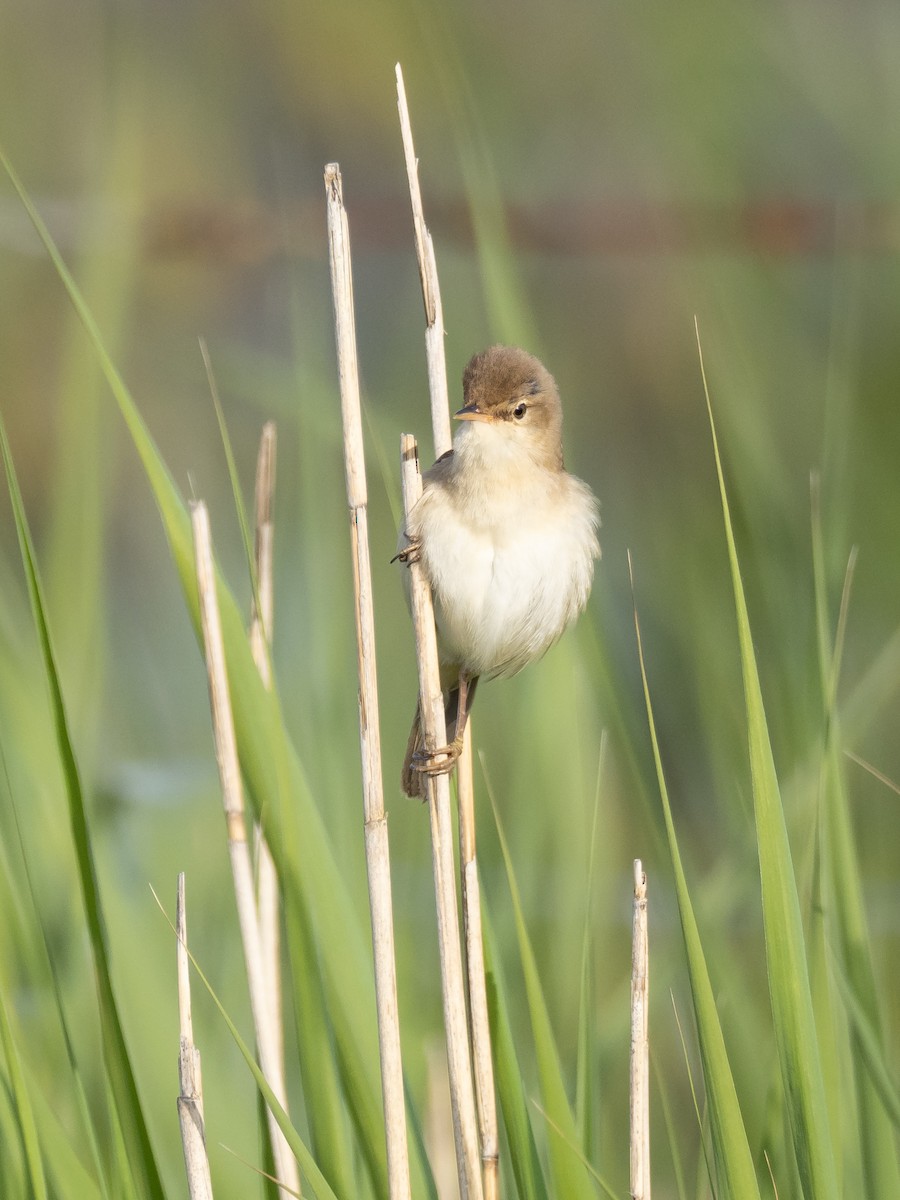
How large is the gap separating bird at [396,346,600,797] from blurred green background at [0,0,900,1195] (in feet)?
0.29

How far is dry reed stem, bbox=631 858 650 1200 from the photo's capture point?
121cm

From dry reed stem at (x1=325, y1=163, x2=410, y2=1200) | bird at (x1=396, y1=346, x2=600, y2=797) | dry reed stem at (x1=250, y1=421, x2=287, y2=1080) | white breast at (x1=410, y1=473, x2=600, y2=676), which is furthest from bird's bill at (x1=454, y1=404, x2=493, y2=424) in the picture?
dry reed stem at (x1=325, y1=163, x2=410, y2=1200)

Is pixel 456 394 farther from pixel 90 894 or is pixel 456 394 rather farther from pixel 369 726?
pixel 90 894

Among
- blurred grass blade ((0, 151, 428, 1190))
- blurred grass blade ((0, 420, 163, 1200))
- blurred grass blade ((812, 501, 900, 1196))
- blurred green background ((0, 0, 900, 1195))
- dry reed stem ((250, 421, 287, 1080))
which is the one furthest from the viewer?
blurred green background ((0, 0, 900, 1195))

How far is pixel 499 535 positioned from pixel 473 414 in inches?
6.8

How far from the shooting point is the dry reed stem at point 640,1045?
121cm

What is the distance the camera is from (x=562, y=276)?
15.8ft

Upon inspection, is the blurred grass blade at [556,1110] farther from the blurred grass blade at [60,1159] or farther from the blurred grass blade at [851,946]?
the blurred grass blade at [60,1159]

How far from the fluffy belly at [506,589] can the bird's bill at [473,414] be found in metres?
0.14

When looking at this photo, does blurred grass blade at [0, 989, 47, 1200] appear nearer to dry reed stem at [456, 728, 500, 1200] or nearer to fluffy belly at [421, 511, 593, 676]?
dry reed stem at [456, 728, 500, 1200]

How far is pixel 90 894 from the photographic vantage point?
1120mm

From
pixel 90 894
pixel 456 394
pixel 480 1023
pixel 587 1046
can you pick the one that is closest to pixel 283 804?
pixel 90 894

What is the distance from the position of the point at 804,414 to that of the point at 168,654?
2064 mm

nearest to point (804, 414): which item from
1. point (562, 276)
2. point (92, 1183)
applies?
point (562, 276)
